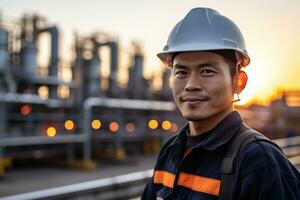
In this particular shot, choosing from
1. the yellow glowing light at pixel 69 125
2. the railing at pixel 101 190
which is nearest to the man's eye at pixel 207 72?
the railing at pixel 101 190

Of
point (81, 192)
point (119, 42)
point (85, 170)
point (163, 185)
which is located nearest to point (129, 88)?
point (119, 42)

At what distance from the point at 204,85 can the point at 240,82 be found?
22 cm

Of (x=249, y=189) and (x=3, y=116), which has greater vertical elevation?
(x=249, y=189)

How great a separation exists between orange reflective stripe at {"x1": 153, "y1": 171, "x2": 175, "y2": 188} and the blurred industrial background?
309 inches

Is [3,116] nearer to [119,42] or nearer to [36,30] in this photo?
[36,30]

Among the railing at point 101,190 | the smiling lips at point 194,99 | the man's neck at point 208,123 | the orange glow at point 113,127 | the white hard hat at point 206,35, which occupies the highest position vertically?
the white hard hat at point 206,35

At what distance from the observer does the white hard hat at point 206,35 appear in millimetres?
1576

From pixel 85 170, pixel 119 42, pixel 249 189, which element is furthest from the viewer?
pixel 119 42

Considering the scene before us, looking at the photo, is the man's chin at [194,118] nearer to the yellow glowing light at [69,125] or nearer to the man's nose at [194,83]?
the man's nose at [194,83]

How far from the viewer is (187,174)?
1.58 metres

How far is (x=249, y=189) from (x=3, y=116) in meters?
10.5

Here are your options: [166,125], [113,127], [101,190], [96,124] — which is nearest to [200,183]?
[101,190]

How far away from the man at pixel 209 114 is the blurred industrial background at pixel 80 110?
320 inches

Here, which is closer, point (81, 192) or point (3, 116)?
point (81, 192)
